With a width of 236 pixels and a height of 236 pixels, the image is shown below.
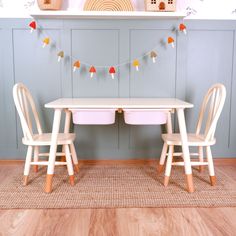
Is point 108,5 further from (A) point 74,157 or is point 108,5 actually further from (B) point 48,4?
(A) point 74,157

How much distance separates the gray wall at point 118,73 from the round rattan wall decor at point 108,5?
111 mm

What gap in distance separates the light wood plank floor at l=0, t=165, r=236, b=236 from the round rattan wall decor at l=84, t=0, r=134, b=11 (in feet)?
5.70

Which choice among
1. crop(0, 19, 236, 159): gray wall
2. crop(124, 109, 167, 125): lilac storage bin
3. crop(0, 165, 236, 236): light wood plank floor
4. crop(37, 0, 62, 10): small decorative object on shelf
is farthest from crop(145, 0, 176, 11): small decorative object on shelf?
crop(0, 165, 236, 236): light wood plank floor

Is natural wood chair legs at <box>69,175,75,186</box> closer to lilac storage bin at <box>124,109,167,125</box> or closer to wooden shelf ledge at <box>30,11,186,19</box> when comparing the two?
lilac storage bin at <box>124,109,167,125</box>

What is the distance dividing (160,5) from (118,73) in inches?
26.8

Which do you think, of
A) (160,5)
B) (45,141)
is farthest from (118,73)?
(45,141)

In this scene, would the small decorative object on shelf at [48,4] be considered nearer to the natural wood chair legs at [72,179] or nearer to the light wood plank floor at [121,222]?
the natural wood chair legs at [72,179]

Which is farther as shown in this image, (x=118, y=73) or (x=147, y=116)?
(x=118, y=73)

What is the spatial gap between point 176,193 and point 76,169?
3.03ft

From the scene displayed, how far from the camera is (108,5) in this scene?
2896mm

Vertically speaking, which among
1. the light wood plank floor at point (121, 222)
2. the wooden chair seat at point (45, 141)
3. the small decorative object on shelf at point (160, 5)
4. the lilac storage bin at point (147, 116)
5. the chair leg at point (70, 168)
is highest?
the small decorative object on shelf at point (160, 5)

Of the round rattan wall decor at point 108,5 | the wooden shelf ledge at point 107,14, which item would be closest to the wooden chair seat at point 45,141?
the wooden shelf ledge at point 107,14

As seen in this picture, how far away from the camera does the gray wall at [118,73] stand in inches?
115

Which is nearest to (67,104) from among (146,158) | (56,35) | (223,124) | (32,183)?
(32,183)
